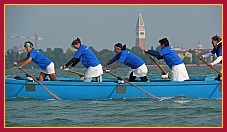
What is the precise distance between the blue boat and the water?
0.20 m

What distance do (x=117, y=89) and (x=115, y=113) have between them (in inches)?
70.0

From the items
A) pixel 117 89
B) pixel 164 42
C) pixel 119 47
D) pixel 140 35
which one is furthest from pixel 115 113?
pixel 140 35

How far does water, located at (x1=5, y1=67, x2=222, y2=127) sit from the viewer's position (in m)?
9.81

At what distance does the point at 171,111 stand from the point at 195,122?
1.21 meters

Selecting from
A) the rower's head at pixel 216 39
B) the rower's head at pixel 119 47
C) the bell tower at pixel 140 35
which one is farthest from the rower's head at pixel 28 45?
the bell tower at pixel 140 35

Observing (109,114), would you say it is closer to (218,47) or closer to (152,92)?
(152,92)

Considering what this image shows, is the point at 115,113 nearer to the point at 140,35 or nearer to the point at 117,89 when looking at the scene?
the point at 117,89

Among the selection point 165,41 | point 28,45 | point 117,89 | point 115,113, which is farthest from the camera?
point 117,89

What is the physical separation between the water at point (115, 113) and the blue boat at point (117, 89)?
0.20m

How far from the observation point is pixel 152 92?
40.8ft

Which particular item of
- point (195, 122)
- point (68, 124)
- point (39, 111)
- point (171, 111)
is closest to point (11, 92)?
point (39, 111)

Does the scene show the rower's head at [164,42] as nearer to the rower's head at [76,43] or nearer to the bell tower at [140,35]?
the rower's head at [76,43]

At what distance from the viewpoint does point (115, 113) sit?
10.8 meters

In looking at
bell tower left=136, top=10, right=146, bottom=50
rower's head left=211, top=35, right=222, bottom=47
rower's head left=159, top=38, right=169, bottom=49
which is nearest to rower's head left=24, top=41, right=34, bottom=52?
rower's head left=159, top=38, right=169, bottom=49
